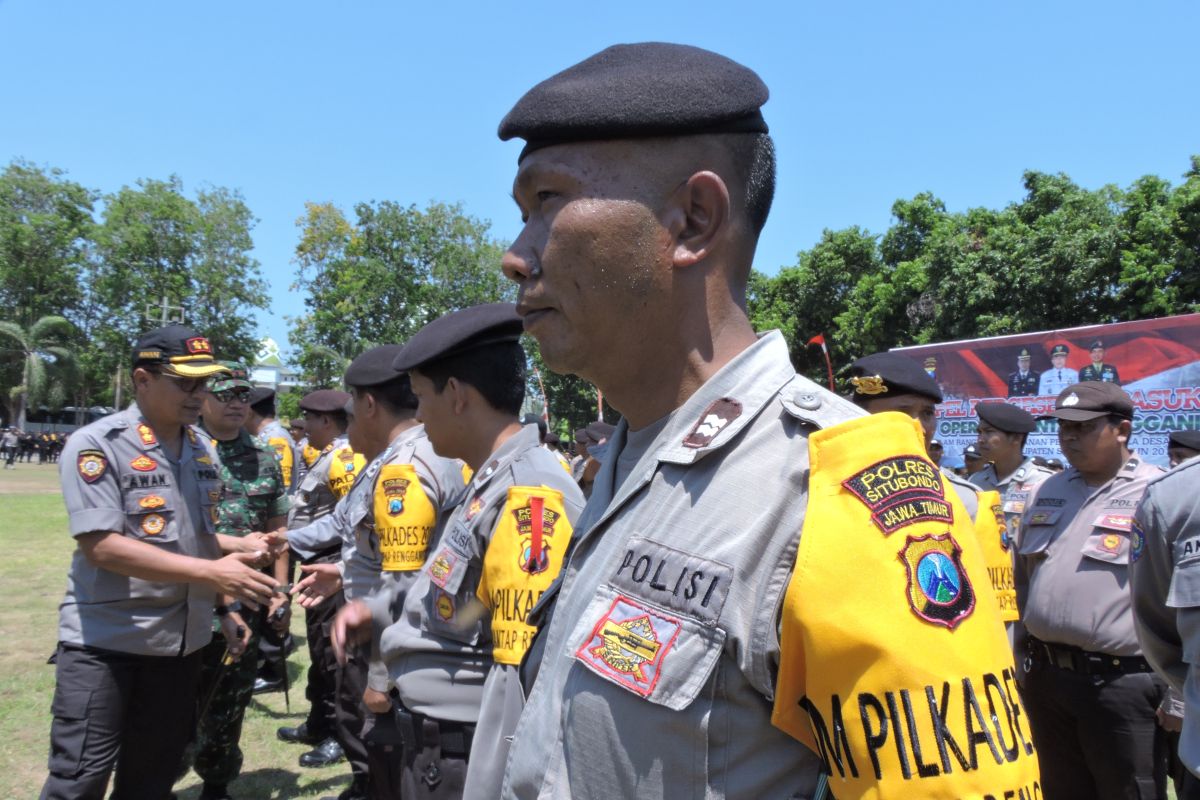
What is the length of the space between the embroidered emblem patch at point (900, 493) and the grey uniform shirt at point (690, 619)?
0.09 meters

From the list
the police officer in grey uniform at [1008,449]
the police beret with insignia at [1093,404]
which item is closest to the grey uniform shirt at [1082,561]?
the police beret with insignia at [1093,404]

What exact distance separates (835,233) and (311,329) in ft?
88.9

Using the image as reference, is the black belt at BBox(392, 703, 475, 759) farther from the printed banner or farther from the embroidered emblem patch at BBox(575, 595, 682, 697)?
the printed banner

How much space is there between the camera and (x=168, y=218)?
163 feet

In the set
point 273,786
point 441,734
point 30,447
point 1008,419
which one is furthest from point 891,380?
point 30,447

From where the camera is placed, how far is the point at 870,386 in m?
4.14

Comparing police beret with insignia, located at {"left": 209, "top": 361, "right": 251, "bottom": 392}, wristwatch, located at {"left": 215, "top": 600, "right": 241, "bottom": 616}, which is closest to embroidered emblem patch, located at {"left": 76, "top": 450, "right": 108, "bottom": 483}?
wristwatch, located at {"left": 215, "top": 600, "right": 241, "bottom": 616}

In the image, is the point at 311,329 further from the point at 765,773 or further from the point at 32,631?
the point at 765,773

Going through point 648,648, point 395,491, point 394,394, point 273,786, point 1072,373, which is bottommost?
point 273,786

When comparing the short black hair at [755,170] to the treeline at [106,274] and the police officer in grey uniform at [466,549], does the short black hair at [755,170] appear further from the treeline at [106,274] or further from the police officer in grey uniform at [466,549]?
the treeline at [106,274]

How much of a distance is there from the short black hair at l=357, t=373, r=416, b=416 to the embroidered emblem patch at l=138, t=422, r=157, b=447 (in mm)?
1071

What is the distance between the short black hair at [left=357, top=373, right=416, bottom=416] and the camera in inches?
186

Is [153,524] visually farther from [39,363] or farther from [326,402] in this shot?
[39,363]

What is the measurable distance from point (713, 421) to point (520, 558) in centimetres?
127
